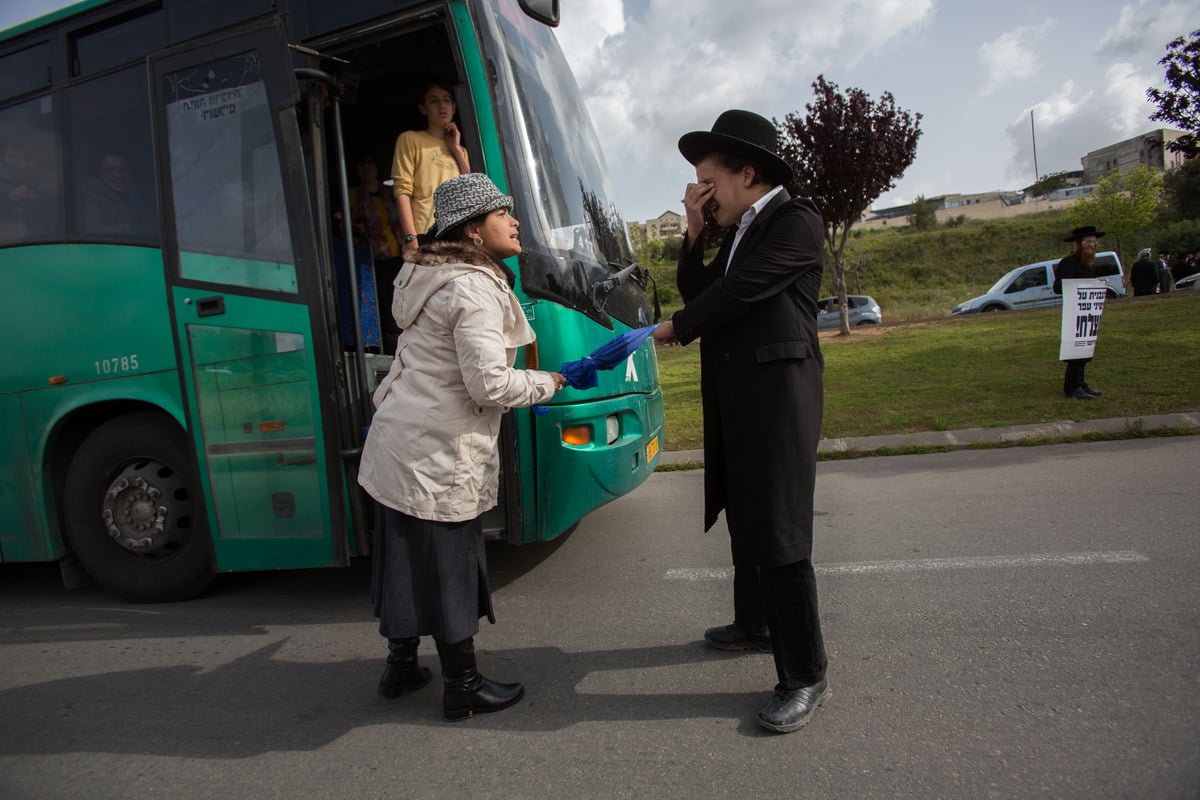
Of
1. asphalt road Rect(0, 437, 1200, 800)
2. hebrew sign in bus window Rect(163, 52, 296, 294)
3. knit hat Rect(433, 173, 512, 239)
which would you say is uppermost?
hebrew sign in bus window Rect(163, 52, 296, 294)

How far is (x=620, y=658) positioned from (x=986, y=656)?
4.62ft

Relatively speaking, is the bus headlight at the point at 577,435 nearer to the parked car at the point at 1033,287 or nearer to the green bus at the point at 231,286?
the green bus at the point at 231,286

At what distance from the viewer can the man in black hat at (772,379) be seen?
2.62m

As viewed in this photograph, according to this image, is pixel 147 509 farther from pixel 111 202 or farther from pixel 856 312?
pixel 856 312

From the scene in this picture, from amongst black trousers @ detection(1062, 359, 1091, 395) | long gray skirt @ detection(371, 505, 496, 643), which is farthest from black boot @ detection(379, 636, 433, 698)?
black trousers @ detection(1062, 359, 1091, 395)

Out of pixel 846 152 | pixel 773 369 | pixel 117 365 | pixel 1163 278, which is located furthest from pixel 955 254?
pixel 117 365

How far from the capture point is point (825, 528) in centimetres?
479

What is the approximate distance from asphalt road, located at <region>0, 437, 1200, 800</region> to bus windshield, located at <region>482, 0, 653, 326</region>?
158 centimetres

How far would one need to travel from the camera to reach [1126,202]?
2772 centimetres

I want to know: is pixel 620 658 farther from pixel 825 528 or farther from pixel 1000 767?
pixel 825 528

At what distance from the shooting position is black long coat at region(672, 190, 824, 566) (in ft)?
8.61

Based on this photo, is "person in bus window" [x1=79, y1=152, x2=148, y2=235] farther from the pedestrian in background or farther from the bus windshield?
the pedestrian in background

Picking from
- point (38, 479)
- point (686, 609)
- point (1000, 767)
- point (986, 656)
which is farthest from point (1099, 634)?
point (38, 479)

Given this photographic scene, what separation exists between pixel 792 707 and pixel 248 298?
3.12 m
